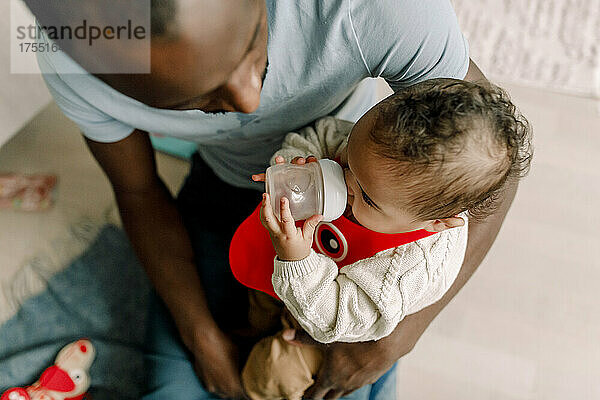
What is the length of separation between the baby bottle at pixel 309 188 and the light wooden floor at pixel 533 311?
771 millimetres

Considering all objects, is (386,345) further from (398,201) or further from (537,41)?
(537,41)

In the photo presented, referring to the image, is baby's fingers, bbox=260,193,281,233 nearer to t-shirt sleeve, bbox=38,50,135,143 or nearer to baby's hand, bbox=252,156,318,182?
baby's hand, bbox=252,156,318,182

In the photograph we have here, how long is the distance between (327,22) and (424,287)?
0.37m

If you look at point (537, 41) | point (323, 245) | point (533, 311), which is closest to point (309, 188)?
point (323, 245)

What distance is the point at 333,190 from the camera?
73 centimetres

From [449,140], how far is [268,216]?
230mm

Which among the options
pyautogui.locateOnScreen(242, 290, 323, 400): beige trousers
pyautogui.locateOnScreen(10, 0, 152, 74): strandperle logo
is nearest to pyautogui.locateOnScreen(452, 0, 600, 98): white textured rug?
pyautogui.locateOnScreen(242, 290, 323, 400): beige trousers

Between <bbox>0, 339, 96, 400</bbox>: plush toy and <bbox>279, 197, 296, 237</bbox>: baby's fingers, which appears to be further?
<bbox>0, 339, 96, 400</bbox>: plush toy

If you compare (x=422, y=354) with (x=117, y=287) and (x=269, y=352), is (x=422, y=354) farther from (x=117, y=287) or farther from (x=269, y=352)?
(x=117, y=287)

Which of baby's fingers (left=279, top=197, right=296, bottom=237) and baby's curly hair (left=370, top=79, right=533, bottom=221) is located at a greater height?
baby's curly hair (left=370, top=79, right=533, bottom=221)

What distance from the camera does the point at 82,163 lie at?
1.63 metres

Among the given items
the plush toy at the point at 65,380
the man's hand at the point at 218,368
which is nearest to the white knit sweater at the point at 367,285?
the man's hand at the point at 218,368

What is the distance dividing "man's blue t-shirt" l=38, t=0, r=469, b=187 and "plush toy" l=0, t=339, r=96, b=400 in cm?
53

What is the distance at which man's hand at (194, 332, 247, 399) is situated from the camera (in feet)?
3.32
